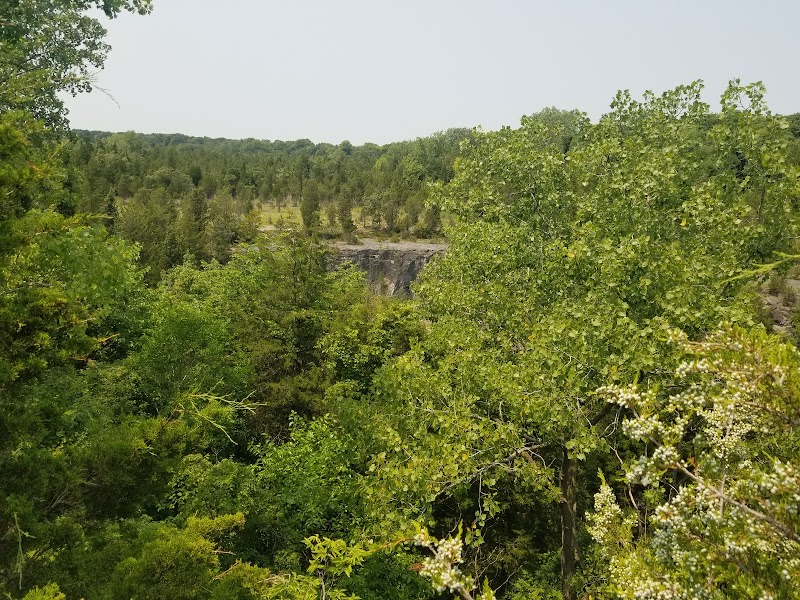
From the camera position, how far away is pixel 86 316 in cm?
708

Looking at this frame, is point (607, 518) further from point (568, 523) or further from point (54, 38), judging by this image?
point (54, 38)

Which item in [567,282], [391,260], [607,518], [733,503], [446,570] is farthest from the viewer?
[391,260]

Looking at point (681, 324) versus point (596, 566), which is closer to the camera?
point (681, 324)

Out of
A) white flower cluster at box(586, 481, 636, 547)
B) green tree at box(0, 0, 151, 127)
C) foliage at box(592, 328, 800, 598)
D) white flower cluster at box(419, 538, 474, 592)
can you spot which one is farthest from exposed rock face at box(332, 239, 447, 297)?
foliage at box(592, 328, 800, 598)

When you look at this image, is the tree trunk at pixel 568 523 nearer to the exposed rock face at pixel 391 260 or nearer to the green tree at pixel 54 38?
the green tree at pixel 54 38

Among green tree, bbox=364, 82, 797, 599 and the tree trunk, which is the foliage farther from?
the tree trunk

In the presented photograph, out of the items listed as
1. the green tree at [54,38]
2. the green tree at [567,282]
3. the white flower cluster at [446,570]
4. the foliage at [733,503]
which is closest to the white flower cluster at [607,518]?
the green tree at [567,282]

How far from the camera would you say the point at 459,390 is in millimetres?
8828

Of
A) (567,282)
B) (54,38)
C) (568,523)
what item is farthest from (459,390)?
(54,38)

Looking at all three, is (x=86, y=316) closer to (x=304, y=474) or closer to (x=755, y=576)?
(x=304, y=474)

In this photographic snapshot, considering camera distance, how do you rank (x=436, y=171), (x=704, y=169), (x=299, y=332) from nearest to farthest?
1. (x=704, y=169)
2. (x=299, y=332)
3. (x=436, y=171)

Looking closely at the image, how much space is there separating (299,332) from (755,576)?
574 inches

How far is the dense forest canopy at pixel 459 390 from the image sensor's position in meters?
3.76

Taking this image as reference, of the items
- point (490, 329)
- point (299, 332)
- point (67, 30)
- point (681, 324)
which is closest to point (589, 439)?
point (681, 324)
